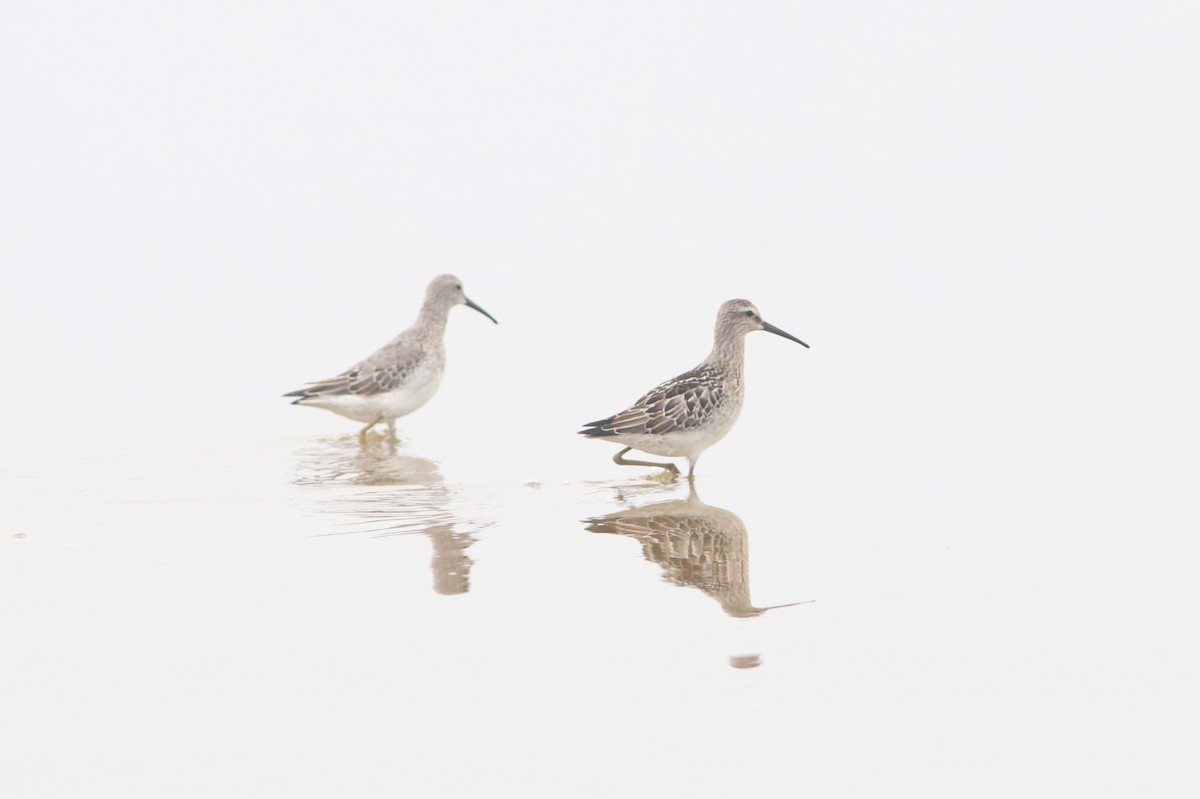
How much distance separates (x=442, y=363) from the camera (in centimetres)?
1572

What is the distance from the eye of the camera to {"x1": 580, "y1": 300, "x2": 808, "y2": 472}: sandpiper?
12.0 metres

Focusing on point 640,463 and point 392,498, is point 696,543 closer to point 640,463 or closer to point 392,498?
point 640,463

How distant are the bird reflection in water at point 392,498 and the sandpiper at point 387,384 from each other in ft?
1.33

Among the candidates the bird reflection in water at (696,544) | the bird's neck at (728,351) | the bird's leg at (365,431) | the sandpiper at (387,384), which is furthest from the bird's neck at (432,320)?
the bird reflection in water at (696,544)

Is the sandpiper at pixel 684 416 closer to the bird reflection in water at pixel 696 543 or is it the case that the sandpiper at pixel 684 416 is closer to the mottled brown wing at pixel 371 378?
the bird reflection in water at pixel 696 543

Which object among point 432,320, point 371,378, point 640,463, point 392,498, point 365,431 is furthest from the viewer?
point 432,320

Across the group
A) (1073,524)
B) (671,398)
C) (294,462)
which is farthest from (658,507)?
(294,462)

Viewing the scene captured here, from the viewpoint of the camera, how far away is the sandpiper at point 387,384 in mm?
14953

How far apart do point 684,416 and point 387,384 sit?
420 cm

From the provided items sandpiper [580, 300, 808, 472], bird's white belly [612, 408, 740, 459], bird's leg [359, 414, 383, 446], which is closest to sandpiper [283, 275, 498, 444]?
bird's leg [359, 414, 383, 446]

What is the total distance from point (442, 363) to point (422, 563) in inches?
A: 247

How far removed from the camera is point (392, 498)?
12.0m

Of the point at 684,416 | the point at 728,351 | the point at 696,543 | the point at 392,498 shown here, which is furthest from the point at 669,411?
the point at 392,498

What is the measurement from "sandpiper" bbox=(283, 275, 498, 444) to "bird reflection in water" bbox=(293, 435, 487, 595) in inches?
15.9
